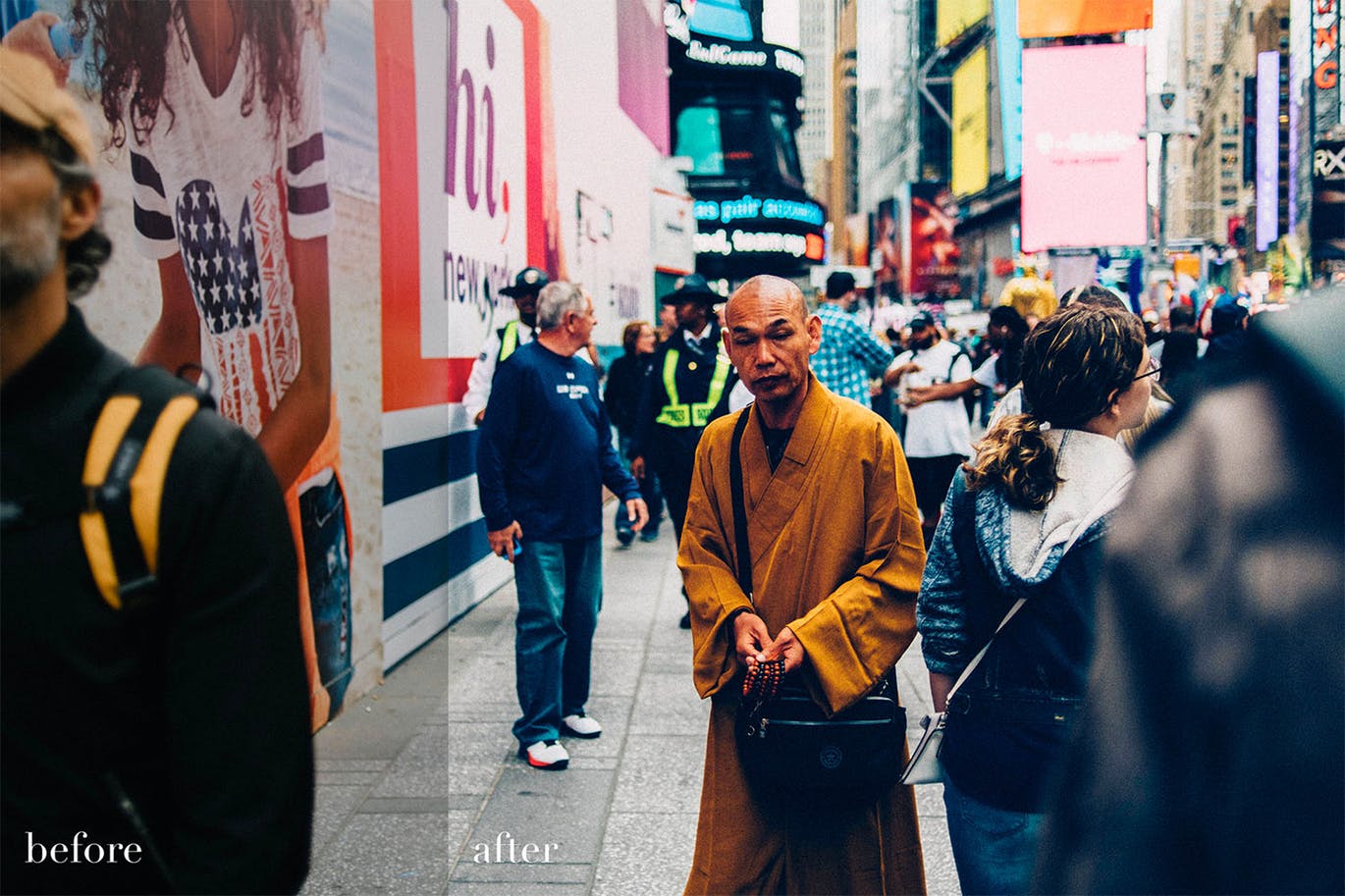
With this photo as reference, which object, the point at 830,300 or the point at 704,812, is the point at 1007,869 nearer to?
the point at 704,812

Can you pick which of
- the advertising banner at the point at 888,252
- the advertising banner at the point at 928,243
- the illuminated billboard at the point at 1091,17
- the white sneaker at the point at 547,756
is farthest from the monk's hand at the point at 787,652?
the advertising banner at the point at 888,252

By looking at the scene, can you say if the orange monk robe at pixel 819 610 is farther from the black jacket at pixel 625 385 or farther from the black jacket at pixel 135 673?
the black jacket at pixel 625 385

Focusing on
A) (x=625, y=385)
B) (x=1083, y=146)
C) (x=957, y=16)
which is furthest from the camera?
(x=957, y=16)

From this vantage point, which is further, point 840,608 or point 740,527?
point 740,527

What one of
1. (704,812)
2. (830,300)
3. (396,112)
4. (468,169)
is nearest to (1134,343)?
(704,812)

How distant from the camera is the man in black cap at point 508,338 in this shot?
24.5 ft

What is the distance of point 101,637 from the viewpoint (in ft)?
4.99

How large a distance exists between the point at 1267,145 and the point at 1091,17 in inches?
797

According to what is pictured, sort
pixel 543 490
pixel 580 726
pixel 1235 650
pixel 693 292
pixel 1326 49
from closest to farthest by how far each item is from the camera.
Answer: pixel 1235 650 < pixel 543 490 < pixel 580 726 < pixel 693 292 < pixel 1326 49

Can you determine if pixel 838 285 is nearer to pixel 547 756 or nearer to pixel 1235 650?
pixel 547 756

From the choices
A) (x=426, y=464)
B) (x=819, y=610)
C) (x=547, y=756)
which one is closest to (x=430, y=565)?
(x=426, y=464)

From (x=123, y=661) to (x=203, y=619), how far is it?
103 millimetres

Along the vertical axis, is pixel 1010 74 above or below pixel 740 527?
above

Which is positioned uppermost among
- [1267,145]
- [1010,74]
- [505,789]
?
[1267,145]
